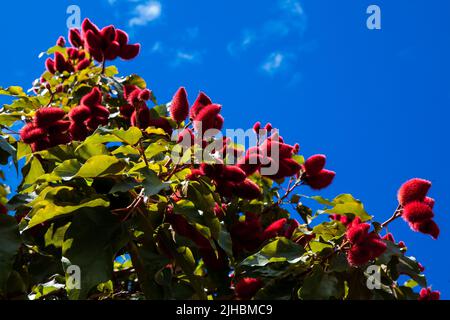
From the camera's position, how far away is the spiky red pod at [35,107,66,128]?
5.80 feet

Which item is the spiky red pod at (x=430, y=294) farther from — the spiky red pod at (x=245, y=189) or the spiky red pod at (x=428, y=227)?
the spiky red pod at (x=245, y=189)

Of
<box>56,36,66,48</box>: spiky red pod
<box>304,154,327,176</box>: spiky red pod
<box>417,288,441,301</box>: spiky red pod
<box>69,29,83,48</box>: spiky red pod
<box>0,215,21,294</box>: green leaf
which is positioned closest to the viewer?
<box>0,215,21,294</box>: green leaf

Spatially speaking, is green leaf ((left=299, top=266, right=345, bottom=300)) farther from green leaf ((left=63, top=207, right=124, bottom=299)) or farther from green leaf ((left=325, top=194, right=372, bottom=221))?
green leaf ((left=63, top=207, right=124, bottom=299))

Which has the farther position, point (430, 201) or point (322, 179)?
point (322, 179)

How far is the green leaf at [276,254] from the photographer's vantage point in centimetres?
167

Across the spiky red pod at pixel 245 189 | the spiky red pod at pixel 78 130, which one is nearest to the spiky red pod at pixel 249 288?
the spiky red pod at pixel 245 189

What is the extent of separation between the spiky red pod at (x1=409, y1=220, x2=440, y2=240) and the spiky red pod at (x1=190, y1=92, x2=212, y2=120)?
0.72 metres

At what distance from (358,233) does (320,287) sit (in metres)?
0.19

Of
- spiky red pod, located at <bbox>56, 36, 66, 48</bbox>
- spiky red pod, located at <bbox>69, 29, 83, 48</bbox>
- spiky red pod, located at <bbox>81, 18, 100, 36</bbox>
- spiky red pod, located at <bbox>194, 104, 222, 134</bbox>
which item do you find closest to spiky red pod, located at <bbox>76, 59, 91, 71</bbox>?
spiky red pod, located at <bbox>81, 18, 100, 36</bbox>

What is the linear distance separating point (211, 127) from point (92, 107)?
1.77 feet

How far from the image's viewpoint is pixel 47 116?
177cm

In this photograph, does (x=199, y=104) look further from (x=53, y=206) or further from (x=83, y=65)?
(x=83, y=65)

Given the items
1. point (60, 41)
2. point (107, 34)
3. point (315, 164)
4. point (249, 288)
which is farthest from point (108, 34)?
point (249, 288)
